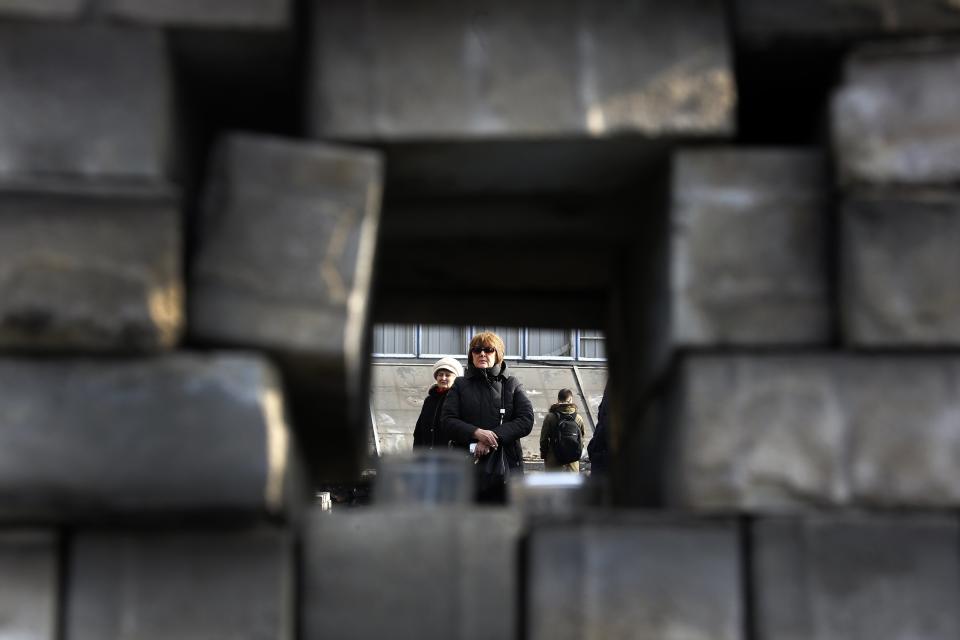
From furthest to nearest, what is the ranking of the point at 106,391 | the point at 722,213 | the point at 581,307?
the point at 581,307
the point at 722,213
the point at 106,391

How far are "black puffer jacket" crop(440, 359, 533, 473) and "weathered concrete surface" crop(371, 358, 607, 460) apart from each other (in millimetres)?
8113

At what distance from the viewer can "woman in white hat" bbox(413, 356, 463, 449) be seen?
6250 millimetres

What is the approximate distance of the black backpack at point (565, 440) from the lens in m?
7.36

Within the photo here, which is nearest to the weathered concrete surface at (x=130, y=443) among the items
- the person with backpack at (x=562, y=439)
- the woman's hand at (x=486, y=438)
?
the woman's hand at (x=486, y=438)

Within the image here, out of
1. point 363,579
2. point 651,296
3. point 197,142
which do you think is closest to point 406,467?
point 363,579

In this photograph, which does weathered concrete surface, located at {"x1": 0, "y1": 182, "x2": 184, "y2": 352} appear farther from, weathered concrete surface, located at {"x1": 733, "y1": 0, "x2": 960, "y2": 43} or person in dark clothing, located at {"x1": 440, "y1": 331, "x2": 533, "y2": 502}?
person in dark clothing, located at {"x1": 440, "y1": 331, "x2": 533, "y2": 502}

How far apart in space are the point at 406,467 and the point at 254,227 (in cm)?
80

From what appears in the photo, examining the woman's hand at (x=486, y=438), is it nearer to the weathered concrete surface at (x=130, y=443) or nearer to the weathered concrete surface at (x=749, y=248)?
the weathered concrete surface at (x=749, y=248)

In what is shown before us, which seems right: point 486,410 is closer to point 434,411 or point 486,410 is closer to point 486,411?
point 486,411

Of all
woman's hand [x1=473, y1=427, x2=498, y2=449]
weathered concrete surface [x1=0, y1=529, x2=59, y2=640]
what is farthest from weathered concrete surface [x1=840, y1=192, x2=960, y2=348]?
woman's hand [x1=473, y1=427, x2=498, y2=449]

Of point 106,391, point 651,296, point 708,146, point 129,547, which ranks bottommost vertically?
point 129,547

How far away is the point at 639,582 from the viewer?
3.07 meters

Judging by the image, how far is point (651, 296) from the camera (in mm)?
3549

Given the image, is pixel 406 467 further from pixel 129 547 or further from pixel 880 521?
pixel 880 521
